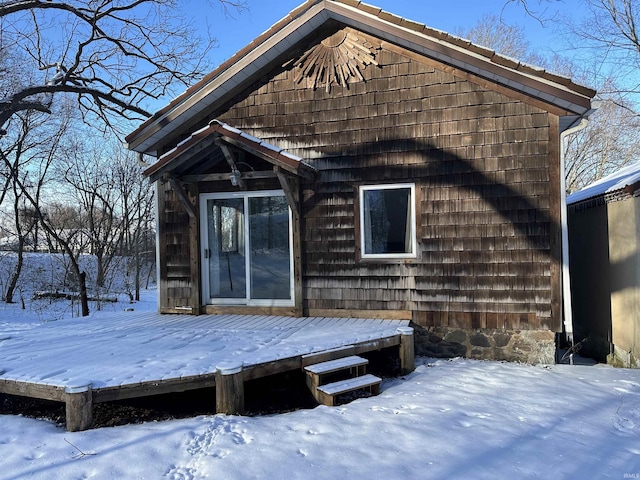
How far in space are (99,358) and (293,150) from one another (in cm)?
403

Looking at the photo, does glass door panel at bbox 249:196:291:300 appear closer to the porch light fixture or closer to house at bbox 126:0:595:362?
house at bbox 126:0:595:362

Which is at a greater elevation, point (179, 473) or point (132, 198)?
point (132, 198)

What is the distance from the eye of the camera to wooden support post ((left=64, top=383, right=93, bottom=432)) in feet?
11.5

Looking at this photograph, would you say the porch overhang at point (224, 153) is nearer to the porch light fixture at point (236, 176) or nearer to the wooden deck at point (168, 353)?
the porch light fixture at point (236, 176)

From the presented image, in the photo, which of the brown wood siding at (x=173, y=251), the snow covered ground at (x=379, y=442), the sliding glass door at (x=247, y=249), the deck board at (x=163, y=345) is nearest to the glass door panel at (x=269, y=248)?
the sliding glass door at (x=247, y=249)

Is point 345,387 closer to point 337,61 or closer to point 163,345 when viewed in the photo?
point 163,345

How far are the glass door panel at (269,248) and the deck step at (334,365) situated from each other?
239 cm

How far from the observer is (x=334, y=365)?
450 cm

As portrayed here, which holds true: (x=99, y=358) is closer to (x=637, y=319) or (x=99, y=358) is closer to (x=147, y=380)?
(x=147, y=380)

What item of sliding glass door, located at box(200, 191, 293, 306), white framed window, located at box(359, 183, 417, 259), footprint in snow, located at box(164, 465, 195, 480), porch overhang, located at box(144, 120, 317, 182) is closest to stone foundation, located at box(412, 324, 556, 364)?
white framed window, located at box(359, 183, 417, 259)

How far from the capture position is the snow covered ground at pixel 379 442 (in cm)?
289

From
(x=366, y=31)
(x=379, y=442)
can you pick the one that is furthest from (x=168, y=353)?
(x=366, y=31)

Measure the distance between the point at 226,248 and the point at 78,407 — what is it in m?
3.92

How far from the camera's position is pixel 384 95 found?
21.1ft
